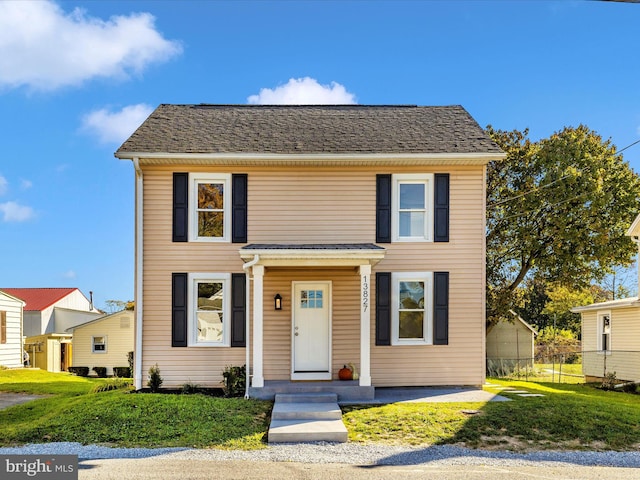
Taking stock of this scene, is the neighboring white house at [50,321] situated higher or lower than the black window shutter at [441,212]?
lower

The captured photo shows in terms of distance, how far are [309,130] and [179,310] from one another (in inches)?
207

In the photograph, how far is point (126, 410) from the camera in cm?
963

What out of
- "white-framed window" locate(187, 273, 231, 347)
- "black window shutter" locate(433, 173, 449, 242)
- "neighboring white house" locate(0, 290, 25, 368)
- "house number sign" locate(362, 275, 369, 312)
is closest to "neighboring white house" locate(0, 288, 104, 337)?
"neighboring white house" locate(0, 290, 25, 368)

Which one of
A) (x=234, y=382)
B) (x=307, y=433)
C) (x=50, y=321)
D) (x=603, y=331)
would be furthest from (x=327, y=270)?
(x=50, y=321)

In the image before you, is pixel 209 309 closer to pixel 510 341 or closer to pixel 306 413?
pixel 306 413

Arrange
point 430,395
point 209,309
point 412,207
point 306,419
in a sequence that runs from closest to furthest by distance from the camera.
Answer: point 306,419, point 430,395, point 209,309, point 412,207

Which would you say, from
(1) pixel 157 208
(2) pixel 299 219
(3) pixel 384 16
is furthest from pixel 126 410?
(3) pixel 384 16

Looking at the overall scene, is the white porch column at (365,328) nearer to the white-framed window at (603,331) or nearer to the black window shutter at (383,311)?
the black window shutter at (383,311)

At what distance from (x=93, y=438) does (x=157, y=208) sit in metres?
5.39

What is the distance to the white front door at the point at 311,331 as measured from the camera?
40.6ft

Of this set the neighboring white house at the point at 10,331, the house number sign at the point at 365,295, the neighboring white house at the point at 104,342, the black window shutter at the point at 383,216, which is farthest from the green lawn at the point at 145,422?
the neighboring white house at the point at 104,342

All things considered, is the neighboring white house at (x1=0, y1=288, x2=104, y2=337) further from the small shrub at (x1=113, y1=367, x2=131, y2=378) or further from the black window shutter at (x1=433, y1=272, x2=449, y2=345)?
the black window shutter at (x1=433, y1=272, x2=449, y2=345)

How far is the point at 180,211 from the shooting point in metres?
12.4

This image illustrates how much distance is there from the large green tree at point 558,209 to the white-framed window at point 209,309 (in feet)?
42.1
